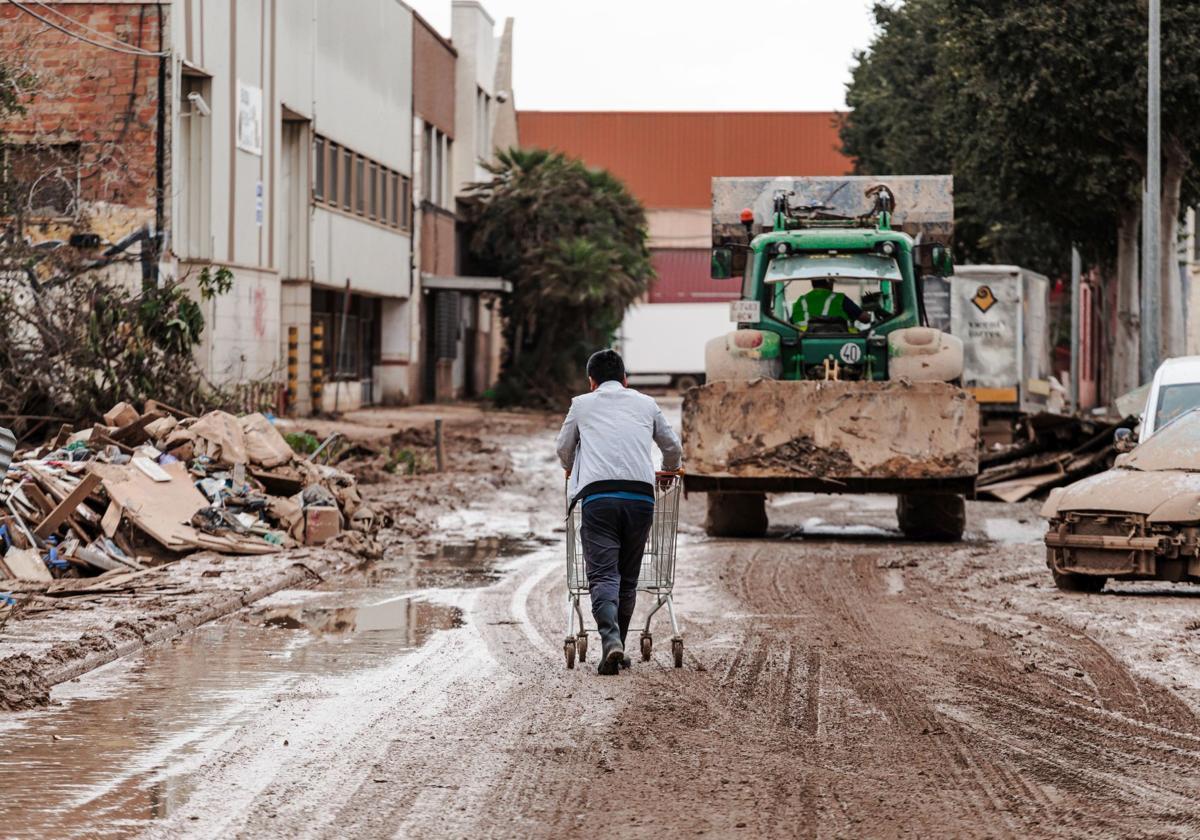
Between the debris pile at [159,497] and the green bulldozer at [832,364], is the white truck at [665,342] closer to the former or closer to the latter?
the green bulldozer at [832,364]

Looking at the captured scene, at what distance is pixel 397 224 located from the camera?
49.5 meters

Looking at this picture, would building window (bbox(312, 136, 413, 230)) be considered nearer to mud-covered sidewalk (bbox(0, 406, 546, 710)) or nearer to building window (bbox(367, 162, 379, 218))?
building window (bbox(367, 162, 379, 218))

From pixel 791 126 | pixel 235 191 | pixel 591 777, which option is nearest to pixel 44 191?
pixel 235 191

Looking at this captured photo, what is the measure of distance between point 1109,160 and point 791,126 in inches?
2186

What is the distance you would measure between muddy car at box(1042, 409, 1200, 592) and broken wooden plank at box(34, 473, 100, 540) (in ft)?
24.5

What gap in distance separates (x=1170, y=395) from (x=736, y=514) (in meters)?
4.71

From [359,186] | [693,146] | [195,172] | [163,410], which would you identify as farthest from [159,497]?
[693,146]

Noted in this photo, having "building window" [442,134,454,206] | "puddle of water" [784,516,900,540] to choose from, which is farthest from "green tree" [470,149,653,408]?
"puddle of water" [784,516,900,540]

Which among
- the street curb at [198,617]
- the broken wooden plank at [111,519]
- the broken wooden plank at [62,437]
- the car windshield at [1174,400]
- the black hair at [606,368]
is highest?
the black hair at [606,368]

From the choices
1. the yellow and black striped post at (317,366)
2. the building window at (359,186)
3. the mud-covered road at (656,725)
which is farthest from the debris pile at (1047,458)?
the building window at (359,186)

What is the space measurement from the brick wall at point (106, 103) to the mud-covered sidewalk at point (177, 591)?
6.27 m

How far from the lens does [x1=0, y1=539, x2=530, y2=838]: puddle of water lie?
23.4ft

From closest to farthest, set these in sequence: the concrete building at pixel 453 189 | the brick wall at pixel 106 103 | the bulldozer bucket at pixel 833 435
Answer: the bulldozer bucket at pixel 833 435
the brick wall at pixel 106 103
the concrete building at pixel 453 189

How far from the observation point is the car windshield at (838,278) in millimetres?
19969
